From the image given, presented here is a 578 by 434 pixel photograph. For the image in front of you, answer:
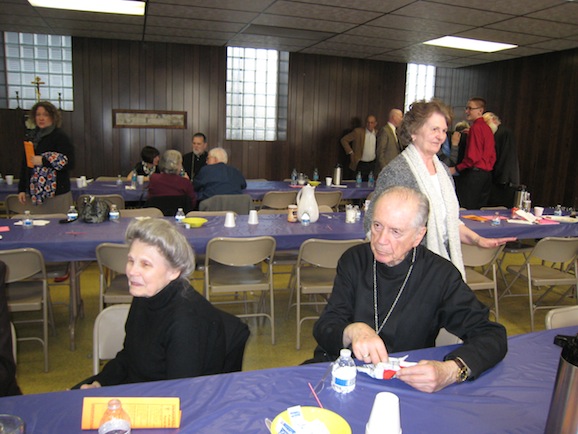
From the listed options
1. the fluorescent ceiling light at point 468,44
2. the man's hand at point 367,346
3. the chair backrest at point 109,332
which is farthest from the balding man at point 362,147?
the man's hand at point 367,346

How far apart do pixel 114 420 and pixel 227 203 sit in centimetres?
395

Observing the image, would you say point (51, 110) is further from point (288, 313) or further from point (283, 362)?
point (283, 362)

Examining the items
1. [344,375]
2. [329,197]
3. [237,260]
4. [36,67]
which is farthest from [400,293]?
[36,67]

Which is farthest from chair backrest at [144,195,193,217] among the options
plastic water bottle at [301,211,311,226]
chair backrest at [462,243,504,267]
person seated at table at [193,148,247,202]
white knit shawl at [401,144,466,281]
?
white knit shawl at [401,144,466,281]

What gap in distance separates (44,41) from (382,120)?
653 centimetres

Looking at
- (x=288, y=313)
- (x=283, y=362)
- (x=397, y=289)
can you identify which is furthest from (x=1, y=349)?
(x=288, y=313)

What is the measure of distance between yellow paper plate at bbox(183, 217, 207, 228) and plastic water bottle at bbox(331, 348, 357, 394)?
2.56 m

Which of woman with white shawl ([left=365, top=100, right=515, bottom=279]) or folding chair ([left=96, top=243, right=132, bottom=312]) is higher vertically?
woman with white shawl ([left=365, top=100, right=515, bottom=279])

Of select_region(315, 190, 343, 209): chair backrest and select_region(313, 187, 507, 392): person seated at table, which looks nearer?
select_region(313, 187, 507, 392): person seated at table

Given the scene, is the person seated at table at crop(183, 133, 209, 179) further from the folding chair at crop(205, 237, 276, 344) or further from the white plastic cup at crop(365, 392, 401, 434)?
the white plastic cup at crop(365, 392, 401, 434)

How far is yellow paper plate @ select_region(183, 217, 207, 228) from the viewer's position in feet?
12.7

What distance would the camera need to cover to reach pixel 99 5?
6090mm

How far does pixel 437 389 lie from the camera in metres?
1.50

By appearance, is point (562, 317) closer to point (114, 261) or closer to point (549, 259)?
point (549, 259)
